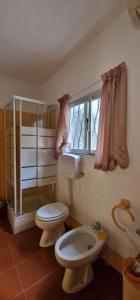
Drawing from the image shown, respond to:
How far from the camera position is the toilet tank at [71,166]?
74.6 inches

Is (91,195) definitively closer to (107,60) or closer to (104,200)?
(104,200)

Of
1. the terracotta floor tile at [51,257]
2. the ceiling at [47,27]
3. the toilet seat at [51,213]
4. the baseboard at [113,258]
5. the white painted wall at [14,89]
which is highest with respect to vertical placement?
the ceiling at [47,27]

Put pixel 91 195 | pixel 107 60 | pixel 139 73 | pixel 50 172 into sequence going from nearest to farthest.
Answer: pixel 139 73, pixel 107 60, pixel 91 195, pixel 50 172

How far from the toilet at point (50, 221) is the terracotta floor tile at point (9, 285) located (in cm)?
47

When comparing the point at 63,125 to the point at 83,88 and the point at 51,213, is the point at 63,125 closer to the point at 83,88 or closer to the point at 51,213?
the point at 83,88

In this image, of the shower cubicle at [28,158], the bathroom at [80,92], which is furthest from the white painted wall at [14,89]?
the bathroom at [80,92]

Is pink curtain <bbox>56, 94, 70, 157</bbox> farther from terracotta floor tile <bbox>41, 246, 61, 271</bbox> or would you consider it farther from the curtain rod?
terracotta floor tile <bbox>41, 246, 61, 271</bbox>

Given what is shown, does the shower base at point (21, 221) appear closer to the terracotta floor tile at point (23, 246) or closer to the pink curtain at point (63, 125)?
the terracotta floor tile at point (23, 246)

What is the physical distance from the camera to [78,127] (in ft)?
7.04

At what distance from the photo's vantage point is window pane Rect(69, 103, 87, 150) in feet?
6.70

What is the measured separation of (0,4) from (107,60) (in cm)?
109

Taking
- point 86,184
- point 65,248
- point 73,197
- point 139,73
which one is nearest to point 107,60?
point 139,73

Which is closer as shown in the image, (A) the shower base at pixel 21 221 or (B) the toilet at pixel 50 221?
(B) the toilet at pixel 50 221

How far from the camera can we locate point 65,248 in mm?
1461
